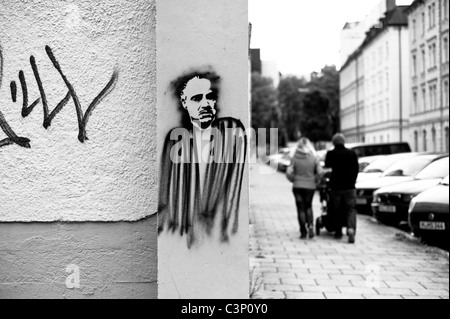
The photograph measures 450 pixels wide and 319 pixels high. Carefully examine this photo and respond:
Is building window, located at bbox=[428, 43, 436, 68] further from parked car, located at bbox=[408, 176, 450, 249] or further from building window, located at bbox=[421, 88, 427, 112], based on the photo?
parked car, located at bbox=[408, 176, 450, 249]

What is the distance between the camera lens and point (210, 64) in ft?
11.8

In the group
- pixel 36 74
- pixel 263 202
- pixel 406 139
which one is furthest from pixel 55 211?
pixel 406 139

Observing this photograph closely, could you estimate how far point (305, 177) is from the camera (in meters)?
10.8

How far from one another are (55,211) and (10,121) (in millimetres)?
630

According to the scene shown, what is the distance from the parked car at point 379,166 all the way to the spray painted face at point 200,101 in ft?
45.8

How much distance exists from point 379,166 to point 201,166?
1563 centimetres

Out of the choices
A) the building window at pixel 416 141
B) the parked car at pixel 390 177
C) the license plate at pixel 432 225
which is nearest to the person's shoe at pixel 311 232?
the license plate at pixel 432 225

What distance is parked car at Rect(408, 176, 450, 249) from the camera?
9906 mm

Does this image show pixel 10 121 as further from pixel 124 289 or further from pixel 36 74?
pixel 124 289

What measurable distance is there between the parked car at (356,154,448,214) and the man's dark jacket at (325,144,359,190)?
5.08 meters

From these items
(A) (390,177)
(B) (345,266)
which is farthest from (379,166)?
(B) (345,266)

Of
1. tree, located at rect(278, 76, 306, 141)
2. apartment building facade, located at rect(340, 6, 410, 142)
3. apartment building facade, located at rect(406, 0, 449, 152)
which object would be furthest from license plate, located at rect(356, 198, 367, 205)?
tree, located at rect(278, 76, 306, 141)

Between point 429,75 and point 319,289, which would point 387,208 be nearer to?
point 319,289

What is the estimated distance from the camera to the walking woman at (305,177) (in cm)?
1080
